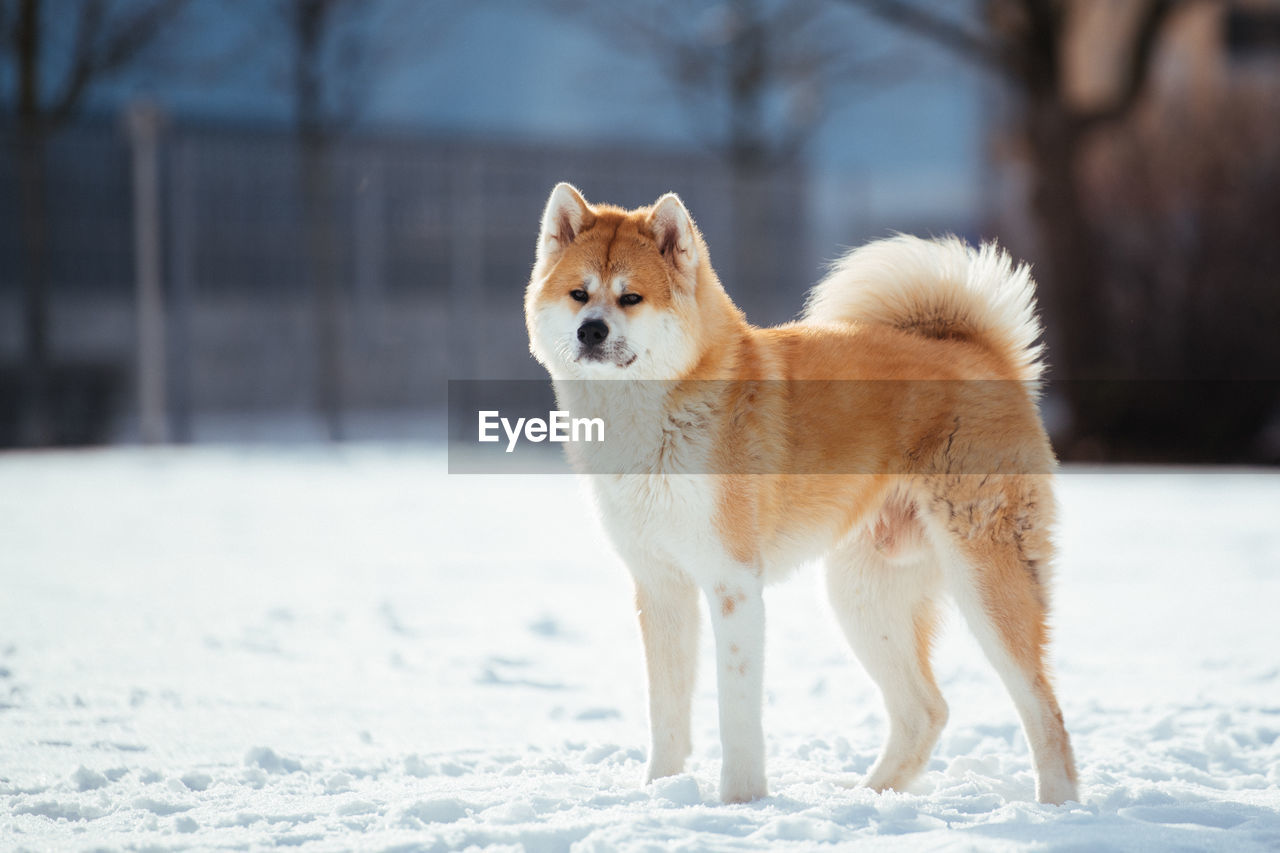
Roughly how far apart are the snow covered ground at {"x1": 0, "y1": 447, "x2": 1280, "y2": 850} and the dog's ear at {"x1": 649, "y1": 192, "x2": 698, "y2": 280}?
1.11m

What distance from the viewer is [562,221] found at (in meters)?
3.58

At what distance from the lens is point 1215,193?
1156 centimetres

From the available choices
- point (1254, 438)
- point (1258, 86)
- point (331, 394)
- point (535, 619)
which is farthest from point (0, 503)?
point (1258, 86)

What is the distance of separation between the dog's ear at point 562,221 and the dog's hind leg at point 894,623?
3.95 ft

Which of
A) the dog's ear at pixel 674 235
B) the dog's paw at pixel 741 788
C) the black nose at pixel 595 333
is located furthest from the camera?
the dog's ear at pixel 674 235

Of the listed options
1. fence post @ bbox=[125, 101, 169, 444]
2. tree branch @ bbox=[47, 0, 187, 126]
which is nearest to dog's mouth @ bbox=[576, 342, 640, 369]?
fence post @ bbox=[125, 101, 169, 444]

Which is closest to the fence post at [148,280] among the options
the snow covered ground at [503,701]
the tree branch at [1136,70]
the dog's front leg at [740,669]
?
the snow covered ground at [503,701]

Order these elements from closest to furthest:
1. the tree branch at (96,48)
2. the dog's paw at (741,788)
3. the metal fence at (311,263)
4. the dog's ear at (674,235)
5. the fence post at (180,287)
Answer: the dog's paw at (741,788) → the dog's ear at (674,235) → the tree branch at (96,48) → the metal fence at (311,263) → the fence post at (180,287)

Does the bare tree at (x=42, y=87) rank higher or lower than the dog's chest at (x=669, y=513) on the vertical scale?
higher

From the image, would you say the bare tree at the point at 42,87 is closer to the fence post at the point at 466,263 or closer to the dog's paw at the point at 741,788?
the fence post at the point at 466,263

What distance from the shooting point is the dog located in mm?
3205

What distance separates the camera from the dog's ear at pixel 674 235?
3430 mm

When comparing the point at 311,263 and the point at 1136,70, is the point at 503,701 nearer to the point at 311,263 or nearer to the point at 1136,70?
the point at 1136,70

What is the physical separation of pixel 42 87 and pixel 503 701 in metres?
12.3
